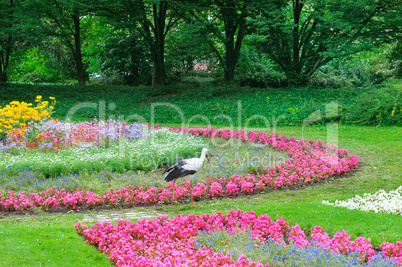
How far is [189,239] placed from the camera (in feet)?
14.5

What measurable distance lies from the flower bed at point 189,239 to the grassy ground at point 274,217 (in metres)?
0.21

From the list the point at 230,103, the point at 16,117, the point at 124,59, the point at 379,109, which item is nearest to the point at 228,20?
the point at 230,103

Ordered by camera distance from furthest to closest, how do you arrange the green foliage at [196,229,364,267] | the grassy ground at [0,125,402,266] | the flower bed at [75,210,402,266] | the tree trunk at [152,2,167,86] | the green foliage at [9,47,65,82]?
the green foliage at [9,47,65,82]
the tree trunk at [152,2,167,86]
the grassy ground at [0,125,402,266]
the flower bed at [75,210,402,266]
the green foliage at [196,229,364,267]

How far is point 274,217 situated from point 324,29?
15.6 meters

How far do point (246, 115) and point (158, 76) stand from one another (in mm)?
9231

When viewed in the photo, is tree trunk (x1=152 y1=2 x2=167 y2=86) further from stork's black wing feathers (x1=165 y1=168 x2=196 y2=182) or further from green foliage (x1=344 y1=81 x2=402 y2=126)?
stork's black wing feathers (x1=165 y1=168 x2=196 y2=182)

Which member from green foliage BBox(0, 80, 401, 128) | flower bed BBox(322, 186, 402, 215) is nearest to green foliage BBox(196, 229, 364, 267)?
flower bed BBox(322, 186, 402, 215)

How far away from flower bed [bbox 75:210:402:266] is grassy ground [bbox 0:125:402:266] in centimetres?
21

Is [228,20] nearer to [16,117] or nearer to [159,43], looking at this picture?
[159,43]

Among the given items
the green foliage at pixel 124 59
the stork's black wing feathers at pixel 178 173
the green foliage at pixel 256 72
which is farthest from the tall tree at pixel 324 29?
the stork's black wing feathers at pixel 178 173

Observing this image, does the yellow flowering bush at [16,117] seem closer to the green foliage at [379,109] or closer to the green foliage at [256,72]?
the green foliage at [379,109]

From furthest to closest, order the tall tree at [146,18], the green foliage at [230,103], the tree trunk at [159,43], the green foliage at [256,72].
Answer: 1. the green foliage at [256,72]
2. the tree trunk at [159,43]
3. the tall tree at [146,18]
4. the green foliage at [230,103]

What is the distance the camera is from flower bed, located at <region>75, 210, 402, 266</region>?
3848 millimetres

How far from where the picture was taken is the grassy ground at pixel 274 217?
396cm
